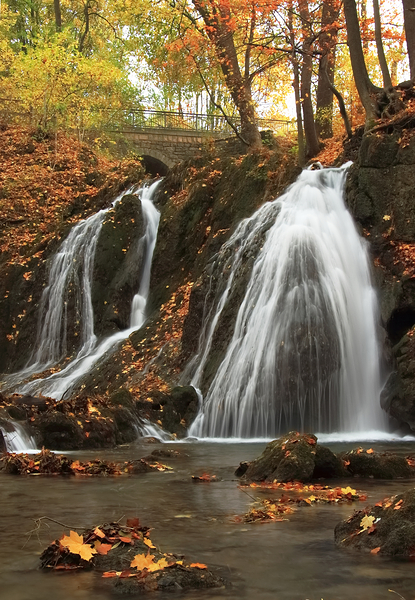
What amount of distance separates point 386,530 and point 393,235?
10054 millimetres

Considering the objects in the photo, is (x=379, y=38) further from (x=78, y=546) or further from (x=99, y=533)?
(x=78, y=546)

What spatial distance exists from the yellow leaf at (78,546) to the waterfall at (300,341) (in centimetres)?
787

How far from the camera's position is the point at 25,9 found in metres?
40.3

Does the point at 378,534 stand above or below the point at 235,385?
below

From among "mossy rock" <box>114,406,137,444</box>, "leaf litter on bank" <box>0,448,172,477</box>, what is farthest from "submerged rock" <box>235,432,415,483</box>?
"mossy rock" <box>114,406,137,444</box>

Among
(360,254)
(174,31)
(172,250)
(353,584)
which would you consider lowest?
(353,584)

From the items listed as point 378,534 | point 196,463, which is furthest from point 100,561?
point 196,463

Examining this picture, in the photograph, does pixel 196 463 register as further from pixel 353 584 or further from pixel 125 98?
pixel 125 98

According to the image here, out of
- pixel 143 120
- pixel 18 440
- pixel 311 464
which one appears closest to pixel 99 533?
pixel 311 464

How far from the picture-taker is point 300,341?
486 inches

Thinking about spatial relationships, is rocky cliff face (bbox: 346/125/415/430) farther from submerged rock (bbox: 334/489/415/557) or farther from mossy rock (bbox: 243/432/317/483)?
submerged rock (bbox: 334/489/415/557)

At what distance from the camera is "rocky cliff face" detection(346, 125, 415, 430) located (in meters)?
→ 11.4

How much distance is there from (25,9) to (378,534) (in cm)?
4232

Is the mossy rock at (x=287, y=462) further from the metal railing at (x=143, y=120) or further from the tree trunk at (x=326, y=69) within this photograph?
the metal railing at (x=143, y=120)
